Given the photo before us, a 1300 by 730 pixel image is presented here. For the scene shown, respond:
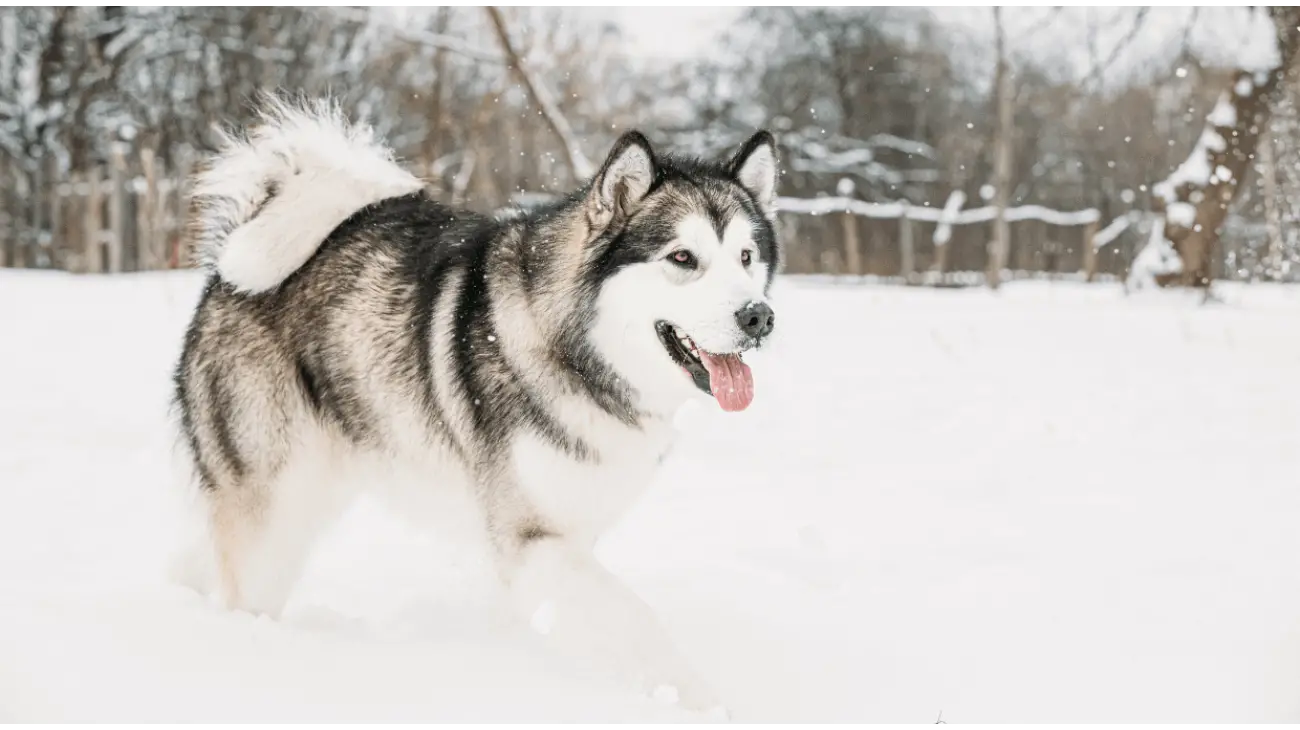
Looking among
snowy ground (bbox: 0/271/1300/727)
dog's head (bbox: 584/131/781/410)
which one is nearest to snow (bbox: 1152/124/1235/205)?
snowy ground (bbox: 0/271/1300/727)

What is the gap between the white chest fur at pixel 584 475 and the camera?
99.2 inches

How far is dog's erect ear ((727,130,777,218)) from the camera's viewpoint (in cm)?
299

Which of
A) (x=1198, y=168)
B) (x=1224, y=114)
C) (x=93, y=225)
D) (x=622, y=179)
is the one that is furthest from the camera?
(x=93, y=225)

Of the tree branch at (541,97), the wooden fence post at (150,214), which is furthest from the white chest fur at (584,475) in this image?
the wooden fence post at (150,214)

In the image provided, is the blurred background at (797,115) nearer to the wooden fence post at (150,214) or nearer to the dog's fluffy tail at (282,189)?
the wooden fence post at (150,214)

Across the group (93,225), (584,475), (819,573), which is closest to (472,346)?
(584,475)

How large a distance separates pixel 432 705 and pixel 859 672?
116cm

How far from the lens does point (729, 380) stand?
253 cm

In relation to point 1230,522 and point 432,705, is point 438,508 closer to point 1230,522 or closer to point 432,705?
point 432,705

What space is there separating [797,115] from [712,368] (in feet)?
59.4

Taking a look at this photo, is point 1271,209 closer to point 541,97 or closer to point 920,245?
point 541,97

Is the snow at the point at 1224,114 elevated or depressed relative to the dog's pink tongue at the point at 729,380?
elevated

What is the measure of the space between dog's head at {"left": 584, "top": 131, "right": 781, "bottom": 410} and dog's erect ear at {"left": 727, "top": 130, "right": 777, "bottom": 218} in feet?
0.96

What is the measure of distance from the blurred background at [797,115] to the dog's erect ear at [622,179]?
5384 mm
